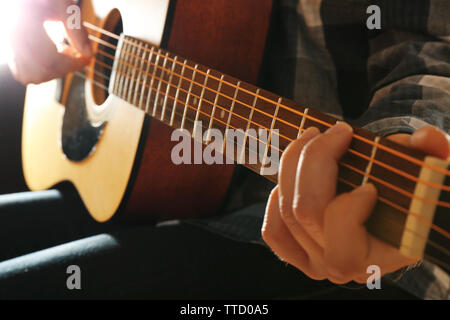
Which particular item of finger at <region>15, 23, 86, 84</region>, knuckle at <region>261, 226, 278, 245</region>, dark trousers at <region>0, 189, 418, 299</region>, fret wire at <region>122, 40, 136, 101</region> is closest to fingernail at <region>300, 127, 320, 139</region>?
knuckle at <region>261, 226, 278, 245</region>

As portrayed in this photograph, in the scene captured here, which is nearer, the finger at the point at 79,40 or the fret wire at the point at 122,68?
the fret wire at the point at 122,68

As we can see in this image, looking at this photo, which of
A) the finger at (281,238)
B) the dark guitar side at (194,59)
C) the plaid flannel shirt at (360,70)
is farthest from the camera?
the dark guitar side at (194,59)

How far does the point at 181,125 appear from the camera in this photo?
0.55 metres

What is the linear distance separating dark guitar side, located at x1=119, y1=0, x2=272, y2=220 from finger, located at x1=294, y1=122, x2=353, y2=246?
382 mm

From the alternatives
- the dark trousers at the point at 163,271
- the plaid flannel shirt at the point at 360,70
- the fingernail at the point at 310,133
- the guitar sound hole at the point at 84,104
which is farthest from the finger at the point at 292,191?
the guitar sound hole at the point at 84,104

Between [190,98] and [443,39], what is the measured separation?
14.5 inches

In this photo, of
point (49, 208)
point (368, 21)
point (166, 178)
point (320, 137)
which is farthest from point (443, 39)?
point (49, 208)

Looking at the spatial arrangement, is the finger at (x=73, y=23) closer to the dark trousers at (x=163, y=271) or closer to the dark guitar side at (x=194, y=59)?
the dark guitar side at (x=194, y=59)

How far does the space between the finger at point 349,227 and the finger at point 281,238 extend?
2.6 inches

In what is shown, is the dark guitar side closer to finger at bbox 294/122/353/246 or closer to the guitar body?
the guitar body

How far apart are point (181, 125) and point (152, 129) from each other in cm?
12

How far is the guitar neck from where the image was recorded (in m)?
0.28

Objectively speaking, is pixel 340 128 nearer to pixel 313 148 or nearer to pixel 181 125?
pixel 313 148

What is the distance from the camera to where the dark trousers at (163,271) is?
53 centimetres
